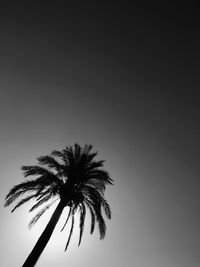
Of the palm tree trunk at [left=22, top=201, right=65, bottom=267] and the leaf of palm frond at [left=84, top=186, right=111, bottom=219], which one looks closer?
the palm tree trunk at [left=22, top=201, right=65, bottom=267]

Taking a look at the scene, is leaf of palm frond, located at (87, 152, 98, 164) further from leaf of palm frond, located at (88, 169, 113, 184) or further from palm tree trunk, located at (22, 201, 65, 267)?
palm tree trunk, located at (22, 201, 65, 267)

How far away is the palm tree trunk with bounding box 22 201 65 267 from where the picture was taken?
1479 cm

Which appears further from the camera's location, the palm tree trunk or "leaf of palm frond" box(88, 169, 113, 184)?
"leaf of palm frond" box(88, 169, 113, 184)

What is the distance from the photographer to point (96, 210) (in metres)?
18.0

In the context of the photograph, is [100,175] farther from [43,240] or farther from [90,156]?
[43,240]

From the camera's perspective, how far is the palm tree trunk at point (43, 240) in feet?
48.5

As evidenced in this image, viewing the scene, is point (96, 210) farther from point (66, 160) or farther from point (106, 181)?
point (66, 160)

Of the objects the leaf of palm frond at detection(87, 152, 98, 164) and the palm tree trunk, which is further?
the leaf of palm frond at detection(87, 152, 98, 164)

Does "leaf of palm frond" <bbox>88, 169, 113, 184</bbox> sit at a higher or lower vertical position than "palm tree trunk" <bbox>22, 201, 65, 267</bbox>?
higher

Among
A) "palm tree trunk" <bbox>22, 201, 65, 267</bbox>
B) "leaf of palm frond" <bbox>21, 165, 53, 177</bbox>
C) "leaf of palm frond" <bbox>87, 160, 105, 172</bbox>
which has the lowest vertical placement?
"palm tree trunk" <bbox>22, 201, 65, 267</bbox>

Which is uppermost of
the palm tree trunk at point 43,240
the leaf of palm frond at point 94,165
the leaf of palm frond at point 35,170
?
the leaf of palm frond at point 94,165

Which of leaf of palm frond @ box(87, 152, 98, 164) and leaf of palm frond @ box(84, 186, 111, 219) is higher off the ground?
leaf of palm frond @ box(87, 152, 98, 164)

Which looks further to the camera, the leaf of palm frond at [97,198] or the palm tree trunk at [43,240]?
the leaf of palm frond at [97,198]

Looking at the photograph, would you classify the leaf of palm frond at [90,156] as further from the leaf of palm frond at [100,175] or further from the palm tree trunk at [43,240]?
the palm tree trunk at [43,240]
